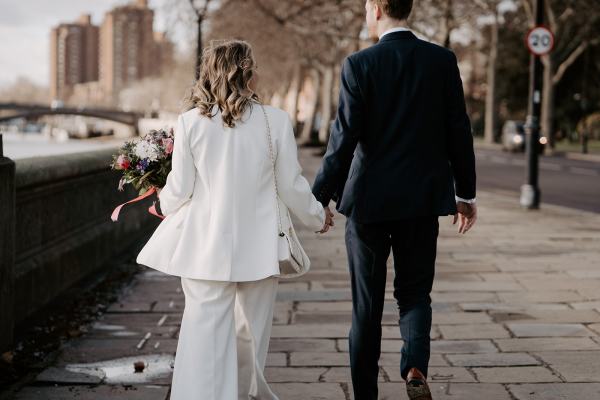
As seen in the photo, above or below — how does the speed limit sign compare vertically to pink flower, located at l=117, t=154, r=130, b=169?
above

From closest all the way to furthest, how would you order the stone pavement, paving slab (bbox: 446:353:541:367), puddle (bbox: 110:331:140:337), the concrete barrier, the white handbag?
the white handbag → the stone pavement → paving slab (bbox: 446:353:541:367) → the concrete barrier → puddle (bbox: 110:331:140:337)

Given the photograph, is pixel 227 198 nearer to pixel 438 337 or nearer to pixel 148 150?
pixel 148 150

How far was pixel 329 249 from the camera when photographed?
10336 millimetres

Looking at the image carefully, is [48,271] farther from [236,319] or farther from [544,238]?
[544,238]

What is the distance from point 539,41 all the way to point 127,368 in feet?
35.8

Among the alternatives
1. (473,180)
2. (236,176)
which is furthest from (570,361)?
(236,176)

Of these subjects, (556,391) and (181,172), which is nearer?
(181,172)

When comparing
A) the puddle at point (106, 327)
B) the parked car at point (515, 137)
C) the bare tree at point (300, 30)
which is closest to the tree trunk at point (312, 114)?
the bare tree at point (300, 30)

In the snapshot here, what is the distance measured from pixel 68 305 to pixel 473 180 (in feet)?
13.3

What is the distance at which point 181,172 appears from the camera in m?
3.64

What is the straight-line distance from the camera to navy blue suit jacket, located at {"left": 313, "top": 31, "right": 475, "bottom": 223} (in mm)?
3678

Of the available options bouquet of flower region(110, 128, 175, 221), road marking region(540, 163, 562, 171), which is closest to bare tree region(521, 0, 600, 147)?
road marking region(540, 163, 562, 171)

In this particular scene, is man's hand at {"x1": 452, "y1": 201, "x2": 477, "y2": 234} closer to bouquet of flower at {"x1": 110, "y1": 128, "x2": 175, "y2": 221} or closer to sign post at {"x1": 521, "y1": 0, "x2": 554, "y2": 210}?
bouquet of flower at {"x1": 110, "y1": 128, "x2": 175, "y2": 221}

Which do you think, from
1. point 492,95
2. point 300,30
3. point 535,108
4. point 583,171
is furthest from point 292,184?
point 492,95
